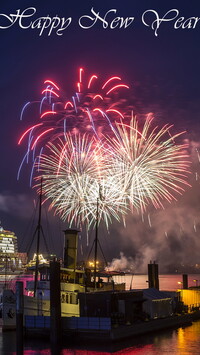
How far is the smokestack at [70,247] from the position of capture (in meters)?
46.2

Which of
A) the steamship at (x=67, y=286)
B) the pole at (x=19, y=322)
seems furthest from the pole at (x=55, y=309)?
the steamship at (x=67, y=286)

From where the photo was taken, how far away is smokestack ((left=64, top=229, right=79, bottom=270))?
46250 millimetres

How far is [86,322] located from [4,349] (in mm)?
6148

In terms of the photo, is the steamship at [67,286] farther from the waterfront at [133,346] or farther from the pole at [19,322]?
the pole at [19,322]

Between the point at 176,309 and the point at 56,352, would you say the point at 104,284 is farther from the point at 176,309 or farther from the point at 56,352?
the point at 56,352

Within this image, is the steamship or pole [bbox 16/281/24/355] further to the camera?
the steamship

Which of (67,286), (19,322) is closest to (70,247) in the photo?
(67,286)

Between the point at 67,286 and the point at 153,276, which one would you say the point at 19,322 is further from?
the point at 153,276

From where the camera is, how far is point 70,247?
46.7m

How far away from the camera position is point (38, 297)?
40188 mm

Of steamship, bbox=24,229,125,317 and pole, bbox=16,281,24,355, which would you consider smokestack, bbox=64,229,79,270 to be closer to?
steamship, bbox=24,229,125,317

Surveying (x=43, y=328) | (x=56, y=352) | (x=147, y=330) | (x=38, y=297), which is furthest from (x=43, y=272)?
(x=56, y=352)

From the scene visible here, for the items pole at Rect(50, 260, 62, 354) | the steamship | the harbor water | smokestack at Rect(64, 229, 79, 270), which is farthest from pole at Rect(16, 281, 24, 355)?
smokestack at Rect(64, 229, 79, 270)

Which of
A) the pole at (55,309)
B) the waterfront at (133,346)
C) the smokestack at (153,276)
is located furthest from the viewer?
the smokestack at (153,276)
